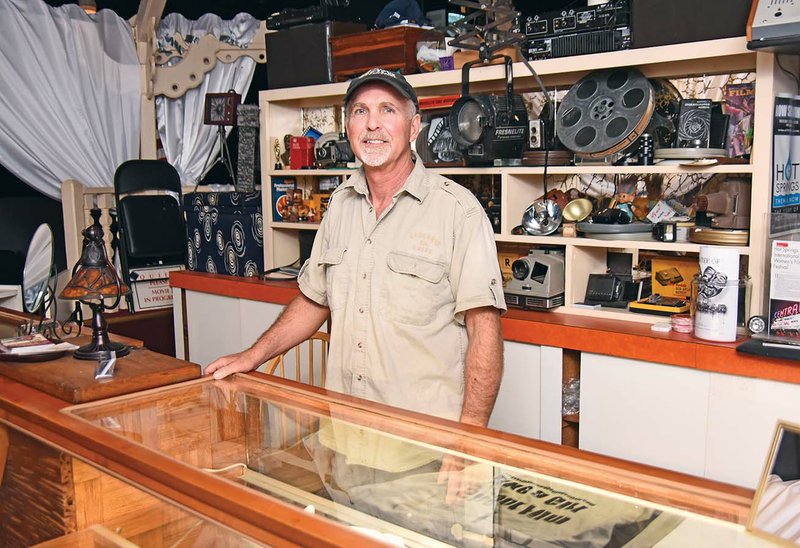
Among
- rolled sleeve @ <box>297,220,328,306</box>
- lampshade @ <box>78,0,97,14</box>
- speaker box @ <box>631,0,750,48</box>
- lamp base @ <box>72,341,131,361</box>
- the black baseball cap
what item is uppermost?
lampshade @ <box>78,0,97,14</box>

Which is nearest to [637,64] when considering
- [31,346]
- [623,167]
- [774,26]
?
[623,167]

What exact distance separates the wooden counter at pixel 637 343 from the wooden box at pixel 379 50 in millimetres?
1346

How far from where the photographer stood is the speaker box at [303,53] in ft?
13.9

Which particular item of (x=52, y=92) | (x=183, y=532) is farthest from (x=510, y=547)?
(x=52, y=92)

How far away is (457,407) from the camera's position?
2.41m

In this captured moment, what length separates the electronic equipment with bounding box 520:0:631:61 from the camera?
3.19 metres

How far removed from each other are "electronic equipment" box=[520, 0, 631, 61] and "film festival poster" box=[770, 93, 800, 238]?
0.64 metres

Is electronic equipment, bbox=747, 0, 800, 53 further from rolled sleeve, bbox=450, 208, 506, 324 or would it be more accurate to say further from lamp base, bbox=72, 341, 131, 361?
lamp base, bbox=72, 341, 131, 361

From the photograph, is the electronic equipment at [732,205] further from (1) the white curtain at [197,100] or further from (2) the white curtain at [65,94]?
A: (2) the white curtain at [65,94]

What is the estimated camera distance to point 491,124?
135 inches

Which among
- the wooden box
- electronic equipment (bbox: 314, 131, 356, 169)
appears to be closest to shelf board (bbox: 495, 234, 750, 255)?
the wooden box

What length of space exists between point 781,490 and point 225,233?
4088 mm

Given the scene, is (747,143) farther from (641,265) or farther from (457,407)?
(457,407)

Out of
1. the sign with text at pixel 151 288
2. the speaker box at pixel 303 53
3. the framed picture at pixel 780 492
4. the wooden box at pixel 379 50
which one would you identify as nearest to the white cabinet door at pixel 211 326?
the sign with text at pixel 151 288
